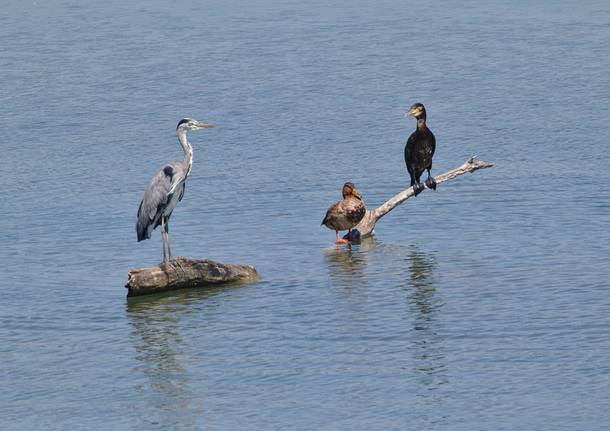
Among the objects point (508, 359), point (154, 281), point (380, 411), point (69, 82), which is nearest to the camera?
point (380, 411)

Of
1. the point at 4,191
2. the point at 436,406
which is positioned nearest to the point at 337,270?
the point at 436,406

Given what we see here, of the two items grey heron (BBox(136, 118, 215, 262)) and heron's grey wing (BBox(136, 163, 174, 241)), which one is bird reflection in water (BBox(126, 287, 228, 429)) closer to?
grey heron (BBox(136, 118, 215, 262))

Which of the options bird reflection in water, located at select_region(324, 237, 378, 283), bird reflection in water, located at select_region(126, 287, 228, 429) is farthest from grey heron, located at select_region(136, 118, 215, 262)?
bird reflection in water, located at select_region(324, 237, 378, 283)

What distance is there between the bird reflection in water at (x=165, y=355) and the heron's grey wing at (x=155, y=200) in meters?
1.28

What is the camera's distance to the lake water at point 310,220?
2022 centimetres

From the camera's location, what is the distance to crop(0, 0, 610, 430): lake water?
20.2m

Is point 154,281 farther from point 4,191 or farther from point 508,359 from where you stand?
point 4,191

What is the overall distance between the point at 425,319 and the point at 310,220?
26.8ft

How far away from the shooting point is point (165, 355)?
22.4m

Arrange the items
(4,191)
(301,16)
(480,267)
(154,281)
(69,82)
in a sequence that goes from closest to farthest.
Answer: (154,281)
(480,267)
(4,191)
(69,82)
(301,16)

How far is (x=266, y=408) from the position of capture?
19281 millimetres

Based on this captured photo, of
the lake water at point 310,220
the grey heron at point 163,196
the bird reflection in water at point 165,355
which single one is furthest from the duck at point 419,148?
the bird reflection in water at point 165,355

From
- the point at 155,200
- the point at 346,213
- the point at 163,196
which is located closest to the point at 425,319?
the point at 163,196

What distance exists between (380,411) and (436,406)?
0.80 m
